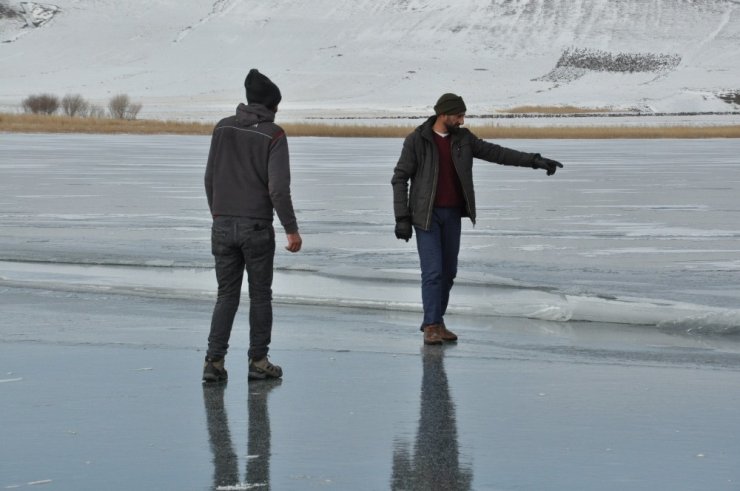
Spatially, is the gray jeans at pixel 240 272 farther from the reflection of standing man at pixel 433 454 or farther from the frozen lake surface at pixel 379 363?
the reflection of standing man at pixel 433 454

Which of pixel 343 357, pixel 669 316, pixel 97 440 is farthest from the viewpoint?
pixel 669 316

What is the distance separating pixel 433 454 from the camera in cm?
654

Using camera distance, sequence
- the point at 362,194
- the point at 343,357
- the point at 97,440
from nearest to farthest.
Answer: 1. the point at 97,440
2. the point at 343,357
3. the point at 362,194

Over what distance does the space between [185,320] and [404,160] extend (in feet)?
6.92

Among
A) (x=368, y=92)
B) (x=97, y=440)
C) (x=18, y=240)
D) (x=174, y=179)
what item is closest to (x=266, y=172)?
(x=97, y=440)

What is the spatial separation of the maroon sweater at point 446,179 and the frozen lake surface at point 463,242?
57.1 inches

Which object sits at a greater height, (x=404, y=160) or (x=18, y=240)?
(x=404, y=160)

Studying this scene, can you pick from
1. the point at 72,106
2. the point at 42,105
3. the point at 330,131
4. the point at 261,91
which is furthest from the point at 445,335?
the point at 42,105

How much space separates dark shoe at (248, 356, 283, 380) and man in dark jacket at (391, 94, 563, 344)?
1.64 metres

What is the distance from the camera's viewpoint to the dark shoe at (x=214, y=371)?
8273mm

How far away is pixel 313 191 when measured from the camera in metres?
26.8

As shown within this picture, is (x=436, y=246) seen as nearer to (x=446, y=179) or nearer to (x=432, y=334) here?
(x=446, y=179)

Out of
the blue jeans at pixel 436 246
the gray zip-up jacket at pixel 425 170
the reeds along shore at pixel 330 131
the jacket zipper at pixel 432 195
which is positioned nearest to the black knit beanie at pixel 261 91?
the gray zip-up jacket at pixel 425 170

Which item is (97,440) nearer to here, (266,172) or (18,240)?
(266,172)
